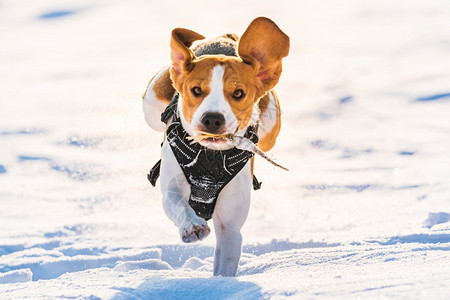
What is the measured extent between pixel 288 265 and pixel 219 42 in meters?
2.69

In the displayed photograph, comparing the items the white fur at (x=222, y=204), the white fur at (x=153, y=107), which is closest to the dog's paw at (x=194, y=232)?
the white fur at (x=222, y=204)

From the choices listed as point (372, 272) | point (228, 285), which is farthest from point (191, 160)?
point (372, 272)

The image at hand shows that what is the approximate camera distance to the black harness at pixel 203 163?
6.58 m

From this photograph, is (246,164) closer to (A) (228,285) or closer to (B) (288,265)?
(B) (288,265)

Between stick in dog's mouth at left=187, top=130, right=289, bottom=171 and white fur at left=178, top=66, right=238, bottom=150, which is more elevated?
white fur at left=178, top=66, right=238, bottom=150

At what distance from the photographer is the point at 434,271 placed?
5219 millimetres

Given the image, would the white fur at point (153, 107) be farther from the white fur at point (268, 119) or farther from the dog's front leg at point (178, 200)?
the white fur at point (268, 119)

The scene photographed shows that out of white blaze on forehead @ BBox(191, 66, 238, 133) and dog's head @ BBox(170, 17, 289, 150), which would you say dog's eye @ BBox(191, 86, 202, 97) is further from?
white blaze on forehead @ BBox(191, 66, 238, 133)

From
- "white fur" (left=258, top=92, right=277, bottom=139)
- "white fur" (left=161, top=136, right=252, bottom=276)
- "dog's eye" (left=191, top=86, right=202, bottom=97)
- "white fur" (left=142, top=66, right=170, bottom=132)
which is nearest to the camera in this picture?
"dog's eye" (left=191, top=86, right=202, bottom=97)

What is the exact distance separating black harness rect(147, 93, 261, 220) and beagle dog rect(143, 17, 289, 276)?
0.03ft

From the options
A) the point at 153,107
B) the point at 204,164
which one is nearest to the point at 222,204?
the point at 204,164

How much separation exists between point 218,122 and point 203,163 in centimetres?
98

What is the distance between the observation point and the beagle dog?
5887 mm

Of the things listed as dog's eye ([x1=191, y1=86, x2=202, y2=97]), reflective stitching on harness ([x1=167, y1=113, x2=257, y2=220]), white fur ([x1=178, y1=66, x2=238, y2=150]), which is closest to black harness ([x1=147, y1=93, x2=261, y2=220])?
reflective stitching on harness ([x1=167, y1=113, x2=257, y2=220])
